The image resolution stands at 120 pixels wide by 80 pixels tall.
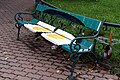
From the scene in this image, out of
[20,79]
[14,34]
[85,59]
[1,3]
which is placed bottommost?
[20,79]

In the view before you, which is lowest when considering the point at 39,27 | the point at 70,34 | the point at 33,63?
the point at 33,63

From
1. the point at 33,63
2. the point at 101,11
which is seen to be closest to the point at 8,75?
the point at 33,63

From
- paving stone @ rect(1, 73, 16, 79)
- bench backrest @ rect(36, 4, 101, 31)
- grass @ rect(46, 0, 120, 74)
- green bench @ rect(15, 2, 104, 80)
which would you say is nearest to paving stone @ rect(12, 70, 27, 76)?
paving stone @ rect(1, 73, 16, 79)

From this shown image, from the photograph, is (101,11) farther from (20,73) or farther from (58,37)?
(20,73)

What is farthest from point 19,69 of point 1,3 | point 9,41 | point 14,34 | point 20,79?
point 1,3

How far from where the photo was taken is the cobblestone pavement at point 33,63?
521 centimetres

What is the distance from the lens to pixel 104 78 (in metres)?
5.23

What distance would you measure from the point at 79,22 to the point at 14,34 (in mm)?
2761

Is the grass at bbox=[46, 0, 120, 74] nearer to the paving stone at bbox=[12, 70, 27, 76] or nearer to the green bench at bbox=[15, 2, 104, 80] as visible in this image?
the green bench at bbox=[15, 2, 104, 80]

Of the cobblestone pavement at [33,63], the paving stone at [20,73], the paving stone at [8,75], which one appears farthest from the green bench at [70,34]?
the paving stone at [8,75]

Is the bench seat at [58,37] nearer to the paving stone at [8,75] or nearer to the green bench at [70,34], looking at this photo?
the green bench at [70,34]

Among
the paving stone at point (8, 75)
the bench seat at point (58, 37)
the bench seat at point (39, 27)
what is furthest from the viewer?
the bench seat at point (39, 27)

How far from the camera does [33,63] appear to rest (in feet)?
19.1

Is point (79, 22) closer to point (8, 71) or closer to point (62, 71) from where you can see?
point (62, 71)
